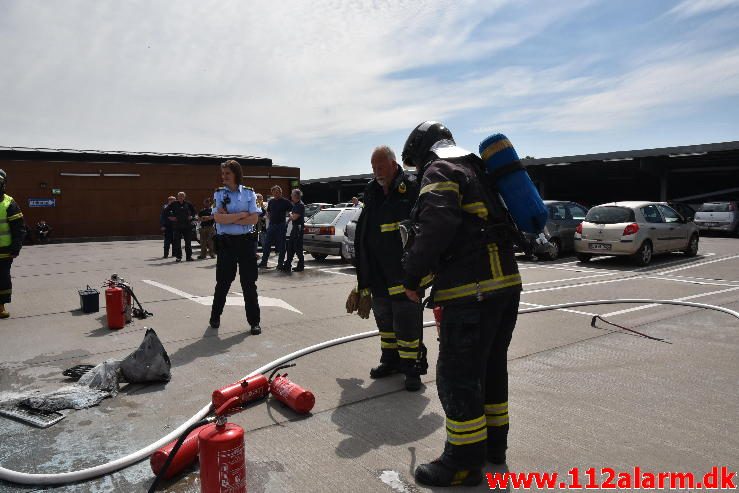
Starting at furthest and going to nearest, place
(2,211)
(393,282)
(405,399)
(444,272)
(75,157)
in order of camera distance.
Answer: (75,157), (2,211), (393,282), (405,399), (444,272)

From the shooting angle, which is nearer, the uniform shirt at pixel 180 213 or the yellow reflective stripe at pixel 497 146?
the yellow reflective stripe at pixel 497 146

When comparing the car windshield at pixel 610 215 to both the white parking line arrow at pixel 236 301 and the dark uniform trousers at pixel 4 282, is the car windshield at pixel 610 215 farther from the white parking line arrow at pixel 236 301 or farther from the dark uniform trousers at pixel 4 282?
the dark uniform trousers at pixel 4 282

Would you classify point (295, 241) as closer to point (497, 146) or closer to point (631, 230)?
point (631, 230)

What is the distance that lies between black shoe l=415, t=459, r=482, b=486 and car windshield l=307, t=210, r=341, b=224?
10519 millimetres

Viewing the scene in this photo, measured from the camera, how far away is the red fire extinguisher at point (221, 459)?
242 cm

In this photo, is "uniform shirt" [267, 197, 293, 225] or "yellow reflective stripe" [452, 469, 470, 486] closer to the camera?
"yellow reflective stripe" [452, 469, 470, 486]

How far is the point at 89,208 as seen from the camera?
84.4 ft

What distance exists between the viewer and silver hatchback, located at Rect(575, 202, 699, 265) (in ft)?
40.6

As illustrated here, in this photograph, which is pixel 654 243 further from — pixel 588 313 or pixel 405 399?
pixel 405 399

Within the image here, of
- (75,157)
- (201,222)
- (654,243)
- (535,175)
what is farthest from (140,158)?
(654,243)

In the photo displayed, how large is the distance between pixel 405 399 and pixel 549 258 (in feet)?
35.4

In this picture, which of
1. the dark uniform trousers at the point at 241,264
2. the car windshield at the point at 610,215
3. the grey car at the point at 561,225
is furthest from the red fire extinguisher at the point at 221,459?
the grey car at the point at 561,225

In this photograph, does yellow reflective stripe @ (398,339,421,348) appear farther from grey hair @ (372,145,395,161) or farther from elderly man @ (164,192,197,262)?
elderly man @ (164,192,197,262)

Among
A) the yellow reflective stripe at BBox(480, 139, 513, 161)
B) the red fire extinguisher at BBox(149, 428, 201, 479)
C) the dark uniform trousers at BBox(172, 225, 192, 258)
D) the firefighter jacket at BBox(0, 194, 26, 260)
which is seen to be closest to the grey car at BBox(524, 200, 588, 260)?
the dark uniform trousers at BBox(172, 225, 192, 258)
